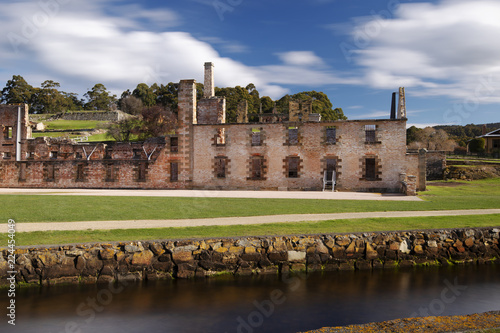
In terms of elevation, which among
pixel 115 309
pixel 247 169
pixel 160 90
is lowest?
pixel 115 309

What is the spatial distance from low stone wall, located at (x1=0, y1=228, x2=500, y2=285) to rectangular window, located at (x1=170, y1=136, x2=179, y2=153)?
21.6 meters

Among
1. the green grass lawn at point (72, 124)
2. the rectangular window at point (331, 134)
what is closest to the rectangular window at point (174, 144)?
the rectangular window at point (331, 134)

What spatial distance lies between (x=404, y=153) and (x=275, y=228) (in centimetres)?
1909

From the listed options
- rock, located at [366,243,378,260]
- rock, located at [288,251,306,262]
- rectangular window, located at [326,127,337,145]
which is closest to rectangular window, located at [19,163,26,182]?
rectangular window, located at [326,127,337,145]

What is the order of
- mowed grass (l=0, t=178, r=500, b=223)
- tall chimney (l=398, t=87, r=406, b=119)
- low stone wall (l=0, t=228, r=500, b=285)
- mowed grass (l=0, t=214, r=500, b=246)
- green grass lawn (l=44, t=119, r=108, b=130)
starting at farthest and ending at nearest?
1. green grass lawn (l=44, t=119, r=108, b=130)
2. tall chimney (l=398, t=87, r=406, b=119)
3. mowed grass (l=0, t=178, r=500, b=223)
4. mowed grass (l=0, t=214, r=500, b=246)
5. low stone wall (l=0, t=228, r=500, b=285)

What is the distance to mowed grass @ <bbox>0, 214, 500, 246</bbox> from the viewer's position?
11.6 meters

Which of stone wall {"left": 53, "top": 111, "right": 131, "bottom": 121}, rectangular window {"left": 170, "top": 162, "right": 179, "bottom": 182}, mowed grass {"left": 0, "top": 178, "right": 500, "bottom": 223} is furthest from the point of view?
stone wall {"left": 53, "top": 111, "right": 131, "bottom": 121}

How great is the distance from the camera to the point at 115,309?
9.75 m

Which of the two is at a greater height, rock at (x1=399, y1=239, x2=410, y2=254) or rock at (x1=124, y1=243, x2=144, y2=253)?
rock at (x1=124, y1=243, x2=144, y2=253)

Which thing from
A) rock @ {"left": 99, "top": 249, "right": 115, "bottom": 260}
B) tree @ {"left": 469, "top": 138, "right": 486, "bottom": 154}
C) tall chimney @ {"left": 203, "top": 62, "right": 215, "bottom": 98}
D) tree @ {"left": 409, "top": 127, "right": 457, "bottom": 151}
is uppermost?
tall chimney @ {"left": 203, "top": 62, "right": 215, "bottom": 98}

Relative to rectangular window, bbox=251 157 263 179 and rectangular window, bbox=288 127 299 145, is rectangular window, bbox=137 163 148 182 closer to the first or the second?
rectangular window, bbox=251 157 263 179

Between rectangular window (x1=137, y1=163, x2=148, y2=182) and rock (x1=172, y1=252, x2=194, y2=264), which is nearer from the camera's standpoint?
rock (x1=172, y1=252, x2=194, y2=264)

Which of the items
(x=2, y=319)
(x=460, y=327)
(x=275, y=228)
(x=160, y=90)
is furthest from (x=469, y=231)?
(x=160, y=90)

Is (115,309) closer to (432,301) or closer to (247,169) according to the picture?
(432,301)
